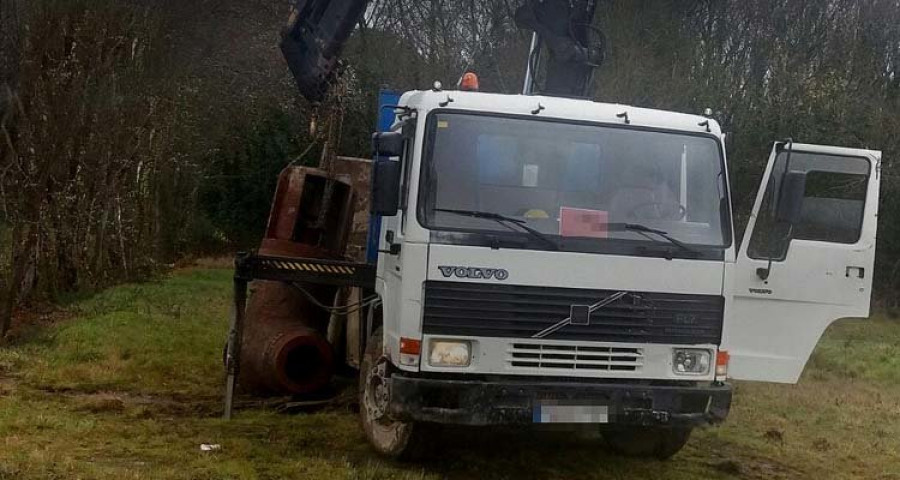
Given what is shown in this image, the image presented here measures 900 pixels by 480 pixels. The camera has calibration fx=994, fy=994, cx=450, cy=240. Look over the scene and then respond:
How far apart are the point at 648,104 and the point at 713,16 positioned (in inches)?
219

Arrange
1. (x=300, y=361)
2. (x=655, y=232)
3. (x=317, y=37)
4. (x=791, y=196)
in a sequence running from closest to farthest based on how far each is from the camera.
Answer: (x=655, y=232) < (x=791, y=196) < (x=300, y=361) < (x=317, y=37)

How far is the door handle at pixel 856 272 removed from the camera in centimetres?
696

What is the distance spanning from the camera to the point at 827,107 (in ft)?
60.1

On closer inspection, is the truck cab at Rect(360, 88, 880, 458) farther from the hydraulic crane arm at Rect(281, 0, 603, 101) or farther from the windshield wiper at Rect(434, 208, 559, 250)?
the hydraulic crane arm at Rect(281, 0, 603, 101)

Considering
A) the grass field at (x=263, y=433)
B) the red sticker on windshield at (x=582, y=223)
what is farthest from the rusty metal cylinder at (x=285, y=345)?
the red sticker on windshield at (x=582, y=223)

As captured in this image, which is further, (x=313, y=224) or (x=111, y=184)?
(x=111, y=184)

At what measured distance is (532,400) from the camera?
5980 mm

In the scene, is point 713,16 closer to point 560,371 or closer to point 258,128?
point 258,128

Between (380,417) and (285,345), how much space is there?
6.25ft

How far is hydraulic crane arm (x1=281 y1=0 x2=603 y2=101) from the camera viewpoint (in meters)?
8.35

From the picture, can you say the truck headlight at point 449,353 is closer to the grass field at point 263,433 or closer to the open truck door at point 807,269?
the grass field at point 263,433

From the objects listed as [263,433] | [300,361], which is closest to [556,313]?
[263,433]

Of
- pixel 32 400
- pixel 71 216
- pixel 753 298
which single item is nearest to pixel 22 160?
pixel 71 216

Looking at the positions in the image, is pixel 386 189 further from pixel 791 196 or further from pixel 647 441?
pixel 647 441
